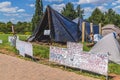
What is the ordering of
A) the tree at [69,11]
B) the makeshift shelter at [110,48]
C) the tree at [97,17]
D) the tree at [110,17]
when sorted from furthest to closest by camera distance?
the tree at [69,11]
the tree at [97,17]
the tree at [110,17]
the makeshift shelter at [110,48]

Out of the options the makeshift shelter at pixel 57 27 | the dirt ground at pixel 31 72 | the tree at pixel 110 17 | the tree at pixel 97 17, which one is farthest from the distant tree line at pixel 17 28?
the dirt ground at pixel 31 72

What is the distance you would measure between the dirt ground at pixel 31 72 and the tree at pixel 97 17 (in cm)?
4698

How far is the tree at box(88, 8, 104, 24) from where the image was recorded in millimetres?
61656

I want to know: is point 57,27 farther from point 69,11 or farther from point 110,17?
point 110,17

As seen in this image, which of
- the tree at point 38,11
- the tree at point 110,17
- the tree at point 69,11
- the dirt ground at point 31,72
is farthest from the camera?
the tree at point 69,11

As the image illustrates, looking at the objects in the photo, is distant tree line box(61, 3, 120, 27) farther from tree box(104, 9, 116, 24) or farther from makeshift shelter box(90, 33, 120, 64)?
makeshift shelter box(90, 33, 120, 64)

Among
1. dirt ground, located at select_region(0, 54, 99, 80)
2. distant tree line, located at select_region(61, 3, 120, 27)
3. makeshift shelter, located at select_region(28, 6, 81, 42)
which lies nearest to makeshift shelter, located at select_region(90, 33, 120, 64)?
dirt ground, located at select_region(0, 54, 99, 80)

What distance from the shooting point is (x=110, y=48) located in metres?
16.3

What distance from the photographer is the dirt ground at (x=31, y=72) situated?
12133 mm

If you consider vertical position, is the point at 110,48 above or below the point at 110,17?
below

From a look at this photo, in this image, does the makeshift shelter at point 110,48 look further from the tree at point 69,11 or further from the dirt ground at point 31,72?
the tree at point 69,11

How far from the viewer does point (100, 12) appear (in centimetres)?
6406

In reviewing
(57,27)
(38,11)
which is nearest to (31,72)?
(57,27)

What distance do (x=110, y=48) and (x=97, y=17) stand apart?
46.7 metres
